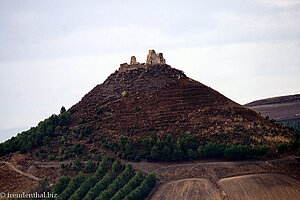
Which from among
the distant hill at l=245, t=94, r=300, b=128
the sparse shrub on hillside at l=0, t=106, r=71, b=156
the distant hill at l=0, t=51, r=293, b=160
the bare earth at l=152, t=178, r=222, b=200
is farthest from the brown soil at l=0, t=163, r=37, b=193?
the distant hill at l=245, t=94, r=300, b=128

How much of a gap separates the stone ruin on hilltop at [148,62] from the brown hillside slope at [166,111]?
5.36 feet

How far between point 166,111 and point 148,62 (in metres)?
21.6

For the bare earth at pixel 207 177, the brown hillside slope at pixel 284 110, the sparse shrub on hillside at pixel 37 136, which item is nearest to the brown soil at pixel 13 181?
the bare earth at pixel 207 177

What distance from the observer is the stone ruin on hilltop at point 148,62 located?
397 feet

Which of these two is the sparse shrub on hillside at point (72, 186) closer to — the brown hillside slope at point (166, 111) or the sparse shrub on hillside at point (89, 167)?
the sparse shrub on hillside at point (89, 167)

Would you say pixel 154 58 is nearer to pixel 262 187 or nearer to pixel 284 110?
pixel 262 187

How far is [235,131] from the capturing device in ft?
316

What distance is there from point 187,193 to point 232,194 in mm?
8069

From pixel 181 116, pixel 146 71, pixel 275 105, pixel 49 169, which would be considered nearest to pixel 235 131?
pixel 181 116

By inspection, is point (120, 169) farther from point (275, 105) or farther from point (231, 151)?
point (275, 105)

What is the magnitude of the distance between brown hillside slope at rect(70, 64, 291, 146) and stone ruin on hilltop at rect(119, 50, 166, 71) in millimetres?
1633

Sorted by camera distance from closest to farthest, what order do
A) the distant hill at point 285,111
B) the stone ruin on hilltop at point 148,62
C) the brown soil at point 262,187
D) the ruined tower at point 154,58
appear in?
the brown soil at point 262,187, the stone ruin on hilltop at point 148,62, the ruined tower at point 154,58, the distant hill at point 285,111

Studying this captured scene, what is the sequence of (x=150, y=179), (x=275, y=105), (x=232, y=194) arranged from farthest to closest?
(x=275, y=105)
(x=150, y=179)
(x=232, y=194)

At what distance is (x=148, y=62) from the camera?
122 meters
